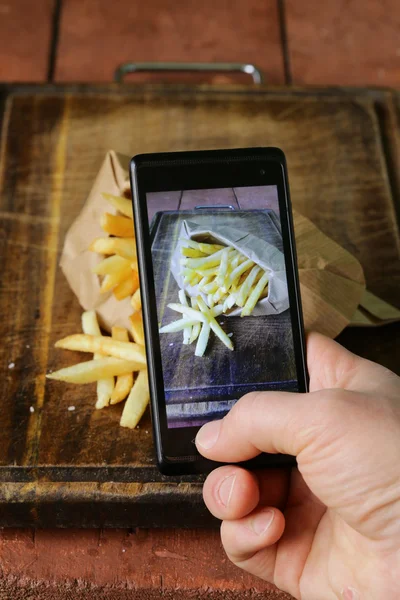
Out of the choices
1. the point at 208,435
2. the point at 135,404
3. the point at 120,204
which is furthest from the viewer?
the point at 120,204

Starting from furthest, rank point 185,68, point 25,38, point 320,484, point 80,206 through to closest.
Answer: point 25,38, point 185,68, point 80,206, point 320,484

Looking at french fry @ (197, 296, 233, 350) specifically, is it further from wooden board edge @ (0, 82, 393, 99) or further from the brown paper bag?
wooden board edge @ (0, 82, 393, 99)

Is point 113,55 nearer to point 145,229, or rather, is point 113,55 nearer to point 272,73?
point 272,73

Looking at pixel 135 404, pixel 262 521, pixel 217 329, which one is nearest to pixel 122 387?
pixel 135 404

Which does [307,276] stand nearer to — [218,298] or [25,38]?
[218,298]

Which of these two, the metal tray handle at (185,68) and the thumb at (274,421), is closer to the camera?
the thumb at (274,421)

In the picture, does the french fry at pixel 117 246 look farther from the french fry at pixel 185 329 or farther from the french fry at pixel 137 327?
the french fry at pixel 185 329

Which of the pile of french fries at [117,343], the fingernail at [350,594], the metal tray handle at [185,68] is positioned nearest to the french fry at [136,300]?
the pile of french fries at [117,343]

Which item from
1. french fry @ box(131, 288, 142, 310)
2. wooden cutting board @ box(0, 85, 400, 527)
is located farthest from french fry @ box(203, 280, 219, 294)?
wooden cutting board @ box(0, 85, 400, 527)
